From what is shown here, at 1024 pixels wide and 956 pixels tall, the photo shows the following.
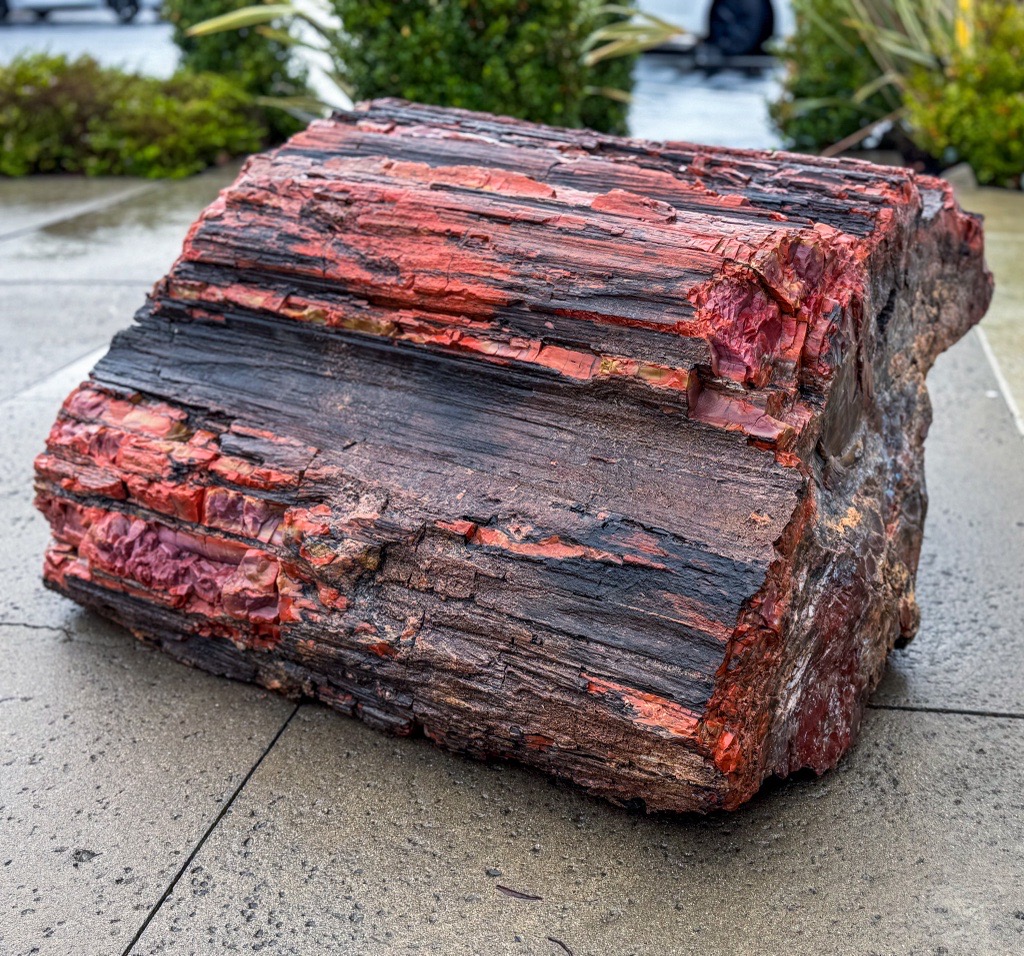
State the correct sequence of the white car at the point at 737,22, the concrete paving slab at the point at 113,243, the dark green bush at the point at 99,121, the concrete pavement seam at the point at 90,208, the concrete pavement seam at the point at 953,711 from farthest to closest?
1. the white car at the point at 737,22
2. the dark green bush at the point at 99,121
3. the concrete pavement seam at the point at 90,208
4. the concrete paving slab at the point at 113,243
5. the concrete pavement seam at the point at 953,711

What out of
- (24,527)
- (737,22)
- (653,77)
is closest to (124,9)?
(653,77)

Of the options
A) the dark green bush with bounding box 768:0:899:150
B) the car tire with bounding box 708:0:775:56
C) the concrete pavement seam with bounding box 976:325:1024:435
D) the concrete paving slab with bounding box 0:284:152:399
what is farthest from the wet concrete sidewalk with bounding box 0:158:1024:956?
the car tire with bounding box 708:0:775:56

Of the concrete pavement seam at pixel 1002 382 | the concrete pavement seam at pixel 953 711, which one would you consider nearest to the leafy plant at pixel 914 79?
the concrete pavement seam at pixel 1002 382

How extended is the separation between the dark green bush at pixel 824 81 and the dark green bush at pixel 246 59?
143 inches

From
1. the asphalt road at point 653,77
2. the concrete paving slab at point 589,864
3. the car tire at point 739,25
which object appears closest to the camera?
the concrete paving slab at point 589,864

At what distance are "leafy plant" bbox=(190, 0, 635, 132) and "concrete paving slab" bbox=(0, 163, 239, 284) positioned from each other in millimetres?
1097

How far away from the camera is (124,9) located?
661 inches

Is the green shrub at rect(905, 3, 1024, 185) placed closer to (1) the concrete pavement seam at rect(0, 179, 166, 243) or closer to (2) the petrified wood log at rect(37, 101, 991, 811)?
(2) the petrified wood log at rect(37, 101, 991, 811)

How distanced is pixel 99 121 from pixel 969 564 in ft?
21.9

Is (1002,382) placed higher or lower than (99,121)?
higher

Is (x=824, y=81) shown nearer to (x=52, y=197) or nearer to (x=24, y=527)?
(x=52, y=197)

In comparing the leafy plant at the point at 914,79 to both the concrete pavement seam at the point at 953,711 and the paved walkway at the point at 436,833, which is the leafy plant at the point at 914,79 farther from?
the concrete pavement seam at the point at 953,711

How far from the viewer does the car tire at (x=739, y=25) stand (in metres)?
12.7

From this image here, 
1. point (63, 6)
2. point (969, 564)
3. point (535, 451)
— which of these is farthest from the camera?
point (63, 6)
